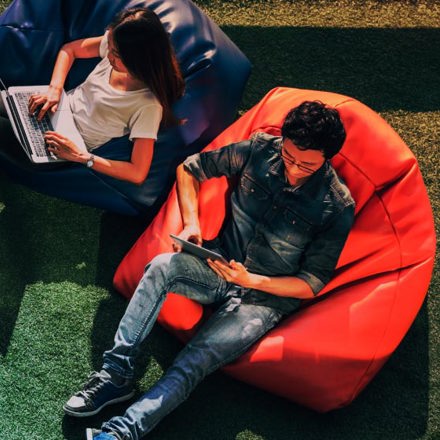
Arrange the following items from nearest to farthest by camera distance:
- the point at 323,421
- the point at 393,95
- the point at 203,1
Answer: the point at 323,421
the point at 393,95
the point at 203,1

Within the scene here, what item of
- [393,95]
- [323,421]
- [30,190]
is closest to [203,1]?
[393,95]

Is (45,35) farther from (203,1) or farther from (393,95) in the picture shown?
(393,95)

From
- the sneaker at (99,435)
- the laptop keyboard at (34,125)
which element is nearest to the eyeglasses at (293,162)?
the laptop keyboard at (34,125)

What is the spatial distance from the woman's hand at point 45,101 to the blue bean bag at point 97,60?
9.3 inches

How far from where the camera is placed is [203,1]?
410cm

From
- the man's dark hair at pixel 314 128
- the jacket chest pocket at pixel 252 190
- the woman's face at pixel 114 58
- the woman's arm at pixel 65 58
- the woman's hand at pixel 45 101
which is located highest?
the woman's face at pixel 114 58

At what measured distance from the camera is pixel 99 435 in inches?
86.1

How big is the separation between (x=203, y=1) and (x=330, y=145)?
2.25 m

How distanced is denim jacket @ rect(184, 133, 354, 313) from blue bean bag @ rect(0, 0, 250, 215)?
37 centimetres

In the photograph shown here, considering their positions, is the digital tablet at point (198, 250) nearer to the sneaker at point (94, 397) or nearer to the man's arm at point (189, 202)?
the man's arm at point (189, 202)

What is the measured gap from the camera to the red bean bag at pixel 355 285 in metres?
2.38

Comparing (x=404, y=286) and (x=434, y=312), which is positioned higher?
(x=404, y=286)

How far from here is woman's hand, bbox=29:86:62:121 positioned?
2.66 metres

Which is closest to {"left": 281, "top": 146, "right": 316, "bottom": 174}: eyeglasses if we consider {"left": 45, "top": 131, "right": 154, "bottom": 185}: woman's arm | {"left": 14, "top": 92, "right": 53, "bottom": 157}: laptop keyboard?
{"left": 45, "top": 131, "right": 154, "bottom": 185}: woman's arm
